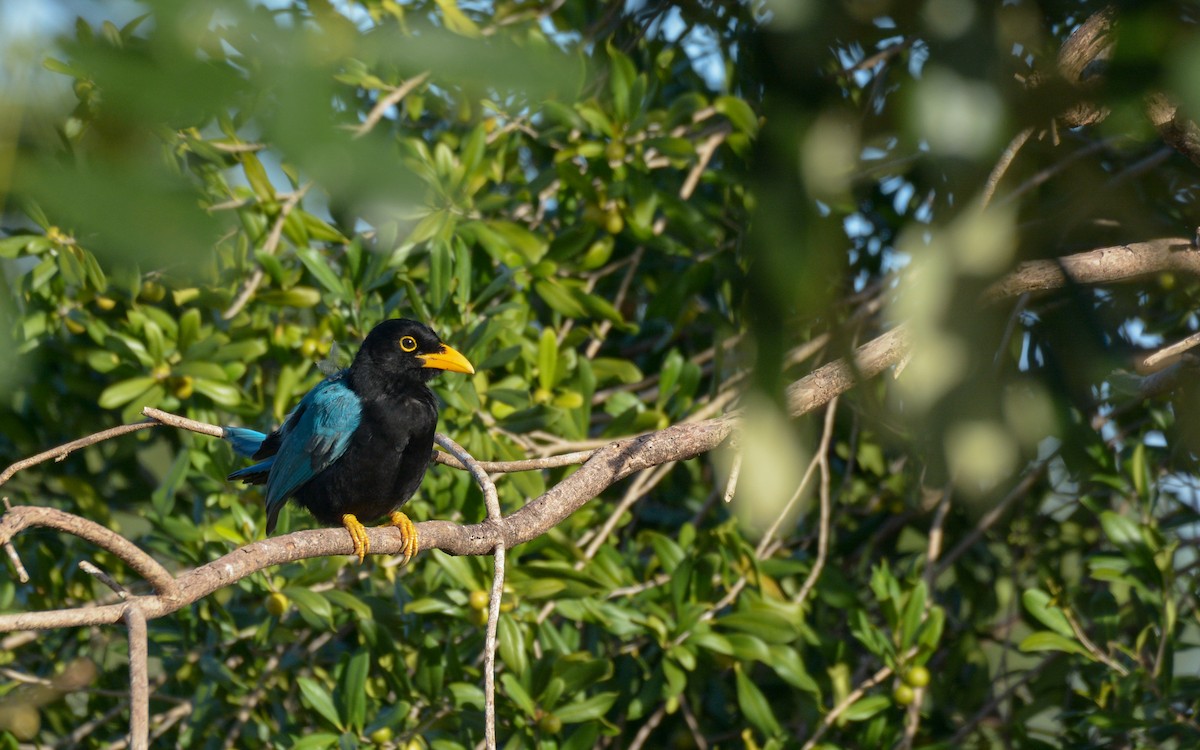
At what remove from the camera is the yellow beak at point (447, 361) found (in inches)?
162

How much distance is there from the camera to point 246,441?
13.9 ft

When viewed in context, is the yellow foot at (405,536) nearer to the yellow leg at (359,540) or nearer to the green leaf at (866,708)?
the yellow leg at (359,540)

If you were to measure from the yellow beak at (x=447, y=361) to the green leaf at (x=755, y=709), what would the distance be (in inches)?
61.3

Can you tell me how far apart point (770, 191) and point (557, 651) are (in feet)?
11.5

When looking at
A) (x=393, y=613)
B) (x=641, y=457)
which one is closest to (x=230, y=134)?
(x=641, y=457)

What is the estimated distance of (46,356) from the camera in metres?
4.61

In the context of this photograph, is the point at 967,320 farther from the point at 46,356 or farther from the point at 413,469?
the point at 46,356

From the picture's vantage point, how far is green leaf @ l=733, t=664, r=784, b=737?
13.8ft

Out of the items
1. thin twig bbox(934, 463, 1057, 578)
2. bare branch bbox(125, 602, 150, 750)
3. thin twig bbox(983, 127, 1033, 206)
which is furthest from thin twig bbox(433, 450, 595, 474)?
thin twig bbox(983, 127, 1033, 206)

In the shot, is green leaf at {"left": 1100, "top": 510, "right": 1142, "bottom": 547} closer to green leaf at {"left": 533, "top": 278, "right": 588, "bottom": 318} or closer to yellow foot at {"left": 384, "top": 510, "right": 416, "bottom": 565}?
green leaf at {"left": 533, "top": 278, "right": 588, "bottom": 318}

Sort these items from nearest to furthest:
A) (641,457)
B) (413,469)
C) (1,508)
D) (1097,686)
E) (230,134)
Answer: (230,134) < (641,457) < (413,469) < (1097,686) < (1,508)

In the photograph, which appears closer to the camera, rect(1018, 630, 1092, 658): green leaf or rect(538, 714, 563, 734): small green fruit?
rect(538, 714, 563, 734): small green fruit

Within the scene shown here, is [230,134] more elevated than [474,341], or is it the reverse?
[230,134]

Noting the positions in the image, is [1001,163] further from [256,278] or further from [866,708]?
[256,278]
